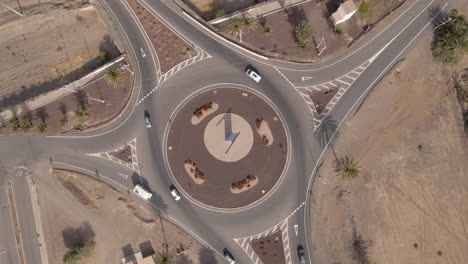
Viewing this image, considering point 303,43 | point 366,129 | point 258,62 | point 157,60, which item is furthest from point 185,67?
point 366,129

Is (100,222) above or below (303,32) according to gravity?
below

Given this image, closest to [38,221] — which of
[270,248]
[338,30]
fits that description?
[270,248]

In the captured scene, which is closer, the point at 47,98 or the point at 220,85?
the point at 220,85

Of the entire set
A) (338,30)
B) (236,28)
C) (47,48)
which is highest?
(47,48)

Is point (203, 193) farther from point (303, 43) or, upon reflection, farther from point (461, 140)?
point (461, 140)

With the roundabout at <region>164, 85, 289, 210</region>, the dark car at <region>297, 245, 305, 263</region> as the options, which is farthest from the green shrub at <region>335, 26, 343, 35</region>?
the dark car at <region>297, 245, 305, 263</region>

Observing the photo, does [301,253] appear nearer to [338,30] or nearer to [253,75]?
[253,75]
